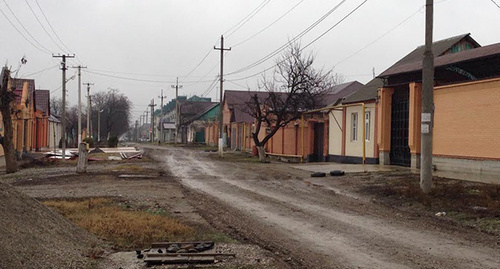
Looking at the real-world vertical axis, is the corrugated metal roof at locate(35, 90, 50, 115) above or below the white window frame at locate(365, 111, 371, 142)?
above

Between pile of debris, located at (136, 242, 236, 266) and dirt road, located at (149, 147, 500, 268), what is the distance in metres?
1.02

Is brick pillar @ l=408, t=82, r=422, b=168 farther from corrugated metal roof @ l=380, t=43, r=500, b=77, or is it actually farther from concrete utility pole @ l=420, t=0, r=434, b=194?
concrete utility pole @ l=420, t=0, r=434, b=194

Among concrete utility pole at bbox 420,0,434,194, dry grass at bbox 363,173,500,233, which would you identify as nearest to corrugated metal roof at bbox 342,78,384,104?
dry grass at bbox 363,173,500,233

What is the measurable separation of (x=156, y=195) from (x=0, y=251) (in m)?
8.90

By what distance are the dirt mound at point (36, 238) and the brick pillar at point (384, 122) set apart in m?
16.9

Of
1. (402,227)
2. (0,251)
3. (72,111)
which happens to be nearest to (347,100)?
(402,227)

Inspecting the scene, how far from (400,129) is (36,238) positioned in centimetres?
1821

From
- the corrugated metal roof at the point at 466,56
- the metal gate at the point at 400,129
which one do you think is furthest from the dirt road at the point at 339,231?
the metal gate at the point at 400,129

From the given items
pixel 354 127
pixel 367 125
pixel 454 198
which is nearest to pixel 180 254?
pixel 454 198

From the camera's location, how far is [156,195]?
14.2 meters

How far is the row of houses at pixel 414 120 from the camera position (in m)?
15.6

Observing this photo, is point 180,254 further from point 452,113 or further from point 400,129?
point 400,129

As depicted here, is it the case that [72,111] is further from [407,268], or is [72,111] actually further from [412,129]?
[407,268]

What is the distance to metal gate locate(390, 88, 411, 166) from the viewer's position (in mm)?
21500
